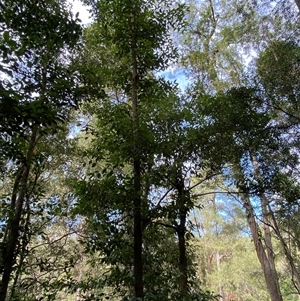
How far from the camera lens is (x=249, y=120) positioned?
14.8 feet

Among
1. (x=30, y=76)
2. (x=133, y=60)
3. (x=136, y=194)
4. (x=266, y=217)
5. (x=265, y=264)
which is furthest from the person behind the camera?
(x=266, y=217)

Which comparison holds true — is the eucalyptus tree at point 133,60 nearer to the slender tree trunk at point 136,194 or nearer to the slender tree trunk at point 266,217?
the slender tree trunk at point 136,194

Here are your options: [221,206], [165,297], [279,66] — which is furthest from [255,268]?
[165,297]

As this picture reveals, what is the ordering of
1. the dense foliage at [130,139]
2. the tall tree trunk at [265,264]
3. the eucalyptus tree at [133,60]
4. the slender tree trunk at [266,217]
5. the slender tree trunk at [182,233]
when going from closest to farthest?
the dense foliage at [130,139] < the eucalyptus tree at [133,60] < the slender tree trunk at [182,233] < the slender tree trunk at [266,217] < the tall tree trunk at [265,264]

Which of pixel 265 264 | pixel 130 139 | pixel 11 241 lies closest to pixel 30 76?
pixel 130 139

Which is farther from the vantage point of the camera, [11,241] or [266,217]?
[266,217]

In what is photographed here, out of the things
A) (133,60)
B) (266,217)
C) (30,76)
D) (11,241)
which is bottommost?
(11,241)

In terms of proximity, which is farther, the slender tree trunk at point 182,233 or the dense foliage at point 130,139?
the slender tree trunk at point 182,233

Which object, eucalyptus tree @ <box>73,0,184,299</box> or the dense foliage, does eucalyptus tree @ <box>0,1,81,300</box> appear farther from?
eucalyptus tree @ <box>73,0,184,299</box>

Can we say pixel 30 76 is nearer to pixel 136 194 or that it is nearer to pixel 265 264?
pixel 136 194

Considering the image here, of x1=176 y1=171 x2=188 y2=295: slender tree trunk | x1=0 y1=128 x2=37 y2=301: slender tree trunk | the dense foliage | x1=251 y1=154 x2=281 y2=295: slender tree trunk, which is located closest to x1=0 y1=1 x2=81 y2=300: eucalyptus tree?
the dense foliage

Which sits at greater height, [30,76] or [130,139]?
[130,139]

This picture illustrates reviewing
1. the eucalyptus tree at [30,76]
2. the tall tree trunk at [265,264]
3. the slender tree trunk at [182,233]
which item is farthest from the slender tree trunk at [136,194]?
the tall tree trunk at [265,264]

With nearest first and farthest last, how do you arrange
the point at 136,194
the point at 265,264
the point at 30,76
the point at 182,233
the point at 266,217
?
the point at 30,76 < the point at 136,194 < the point at 182,233 < the point at 265,264 < the point at 266,217
